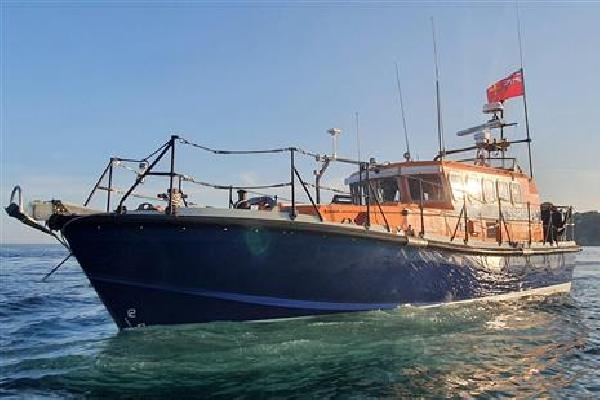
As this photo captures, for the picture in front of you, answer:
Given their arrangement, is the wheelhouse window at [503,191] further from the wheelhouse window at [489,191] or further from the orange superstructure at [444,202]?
the wheelhouse window at [489,191]

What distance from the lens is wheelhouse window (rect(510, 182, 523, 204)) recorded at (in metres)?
14.1

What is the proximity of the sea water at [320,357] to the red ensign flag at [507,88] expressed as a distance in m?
7.59

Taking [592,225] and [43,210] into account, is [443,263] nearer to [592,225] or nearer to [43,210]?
[43,210]

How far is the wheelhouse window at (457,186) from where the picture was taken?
12319mm

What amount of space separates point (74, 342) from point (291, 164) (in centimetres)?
461

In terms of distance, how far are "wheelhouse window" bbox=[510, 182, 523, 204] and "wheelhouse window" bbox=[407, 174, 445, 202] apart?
2.94 meters

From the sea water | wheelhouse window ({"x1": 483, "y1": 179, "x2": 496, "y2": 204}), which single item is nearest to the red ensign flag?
wheelhouse window ({"x1": 483, "y1": 179, "x2": 496, "y2": 204})

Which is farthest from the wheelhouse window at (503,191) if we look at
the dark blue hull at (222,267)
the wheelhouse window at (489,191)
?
the dark blue hull at (222,267)

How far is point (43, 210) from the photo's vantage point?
25.6 feet

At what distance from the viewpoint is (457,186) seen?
12.5 meters

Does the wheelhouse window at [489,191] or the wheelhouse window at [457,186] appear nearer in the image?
the wheelhouse window at [457,186]

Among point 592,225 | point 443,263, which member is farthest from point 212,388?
point 592,225

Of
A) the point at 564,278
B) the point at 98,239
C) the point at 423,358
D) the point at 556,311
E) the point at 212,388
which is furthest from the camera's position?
the point at 564,278

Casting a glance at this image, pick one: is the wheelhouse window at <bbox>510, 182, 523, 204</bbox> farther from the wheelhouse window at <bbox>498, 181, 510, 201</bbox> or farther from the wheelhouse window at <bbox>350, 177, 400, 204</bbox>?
the wheelhouse window at <bbox>350, 177, 400, 204</bbox>
